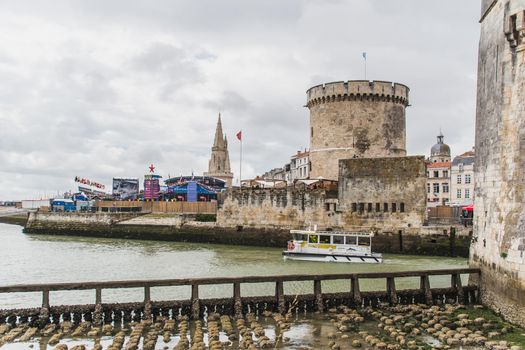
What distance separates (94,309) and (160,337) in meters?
2.35

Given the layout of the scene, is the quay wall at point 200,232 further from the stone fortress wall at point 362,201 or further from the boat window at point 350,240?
the boat window at point 350,240

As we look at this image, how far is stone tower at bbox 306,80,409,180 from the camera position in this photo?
1468 inches

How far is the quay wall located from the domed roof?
159 ft

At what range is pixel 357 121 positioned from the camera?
37312 millimetres

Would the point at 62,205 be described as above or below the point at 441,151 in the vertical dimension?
below

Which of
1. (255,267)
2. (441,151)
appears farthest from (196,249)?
(441,151)

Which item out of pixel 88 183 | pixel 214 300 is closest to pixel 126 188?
pixel 88 183

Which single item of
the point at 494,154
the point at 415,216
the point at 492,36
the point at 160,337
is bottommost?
the point at 160,337

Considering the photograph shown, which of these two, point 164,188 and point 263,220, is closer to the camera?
point 263,220

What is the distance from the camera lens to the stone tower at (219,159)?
9156cm

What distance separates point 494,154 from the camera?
14.0 metres

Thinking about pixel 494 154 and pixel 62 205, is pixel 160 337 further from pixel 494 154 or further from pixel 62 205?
pixel 62 205

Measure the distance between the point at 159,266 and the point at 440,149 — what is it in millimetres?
60238

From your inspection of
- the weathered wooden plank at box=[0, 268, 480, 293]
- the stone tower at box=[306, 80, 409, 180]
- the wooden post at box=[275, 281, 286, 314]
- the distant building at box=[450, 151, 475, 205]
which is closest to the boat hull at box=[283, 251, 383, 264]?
the weathered wooden plank at box=[0, 268, 480, 293]
